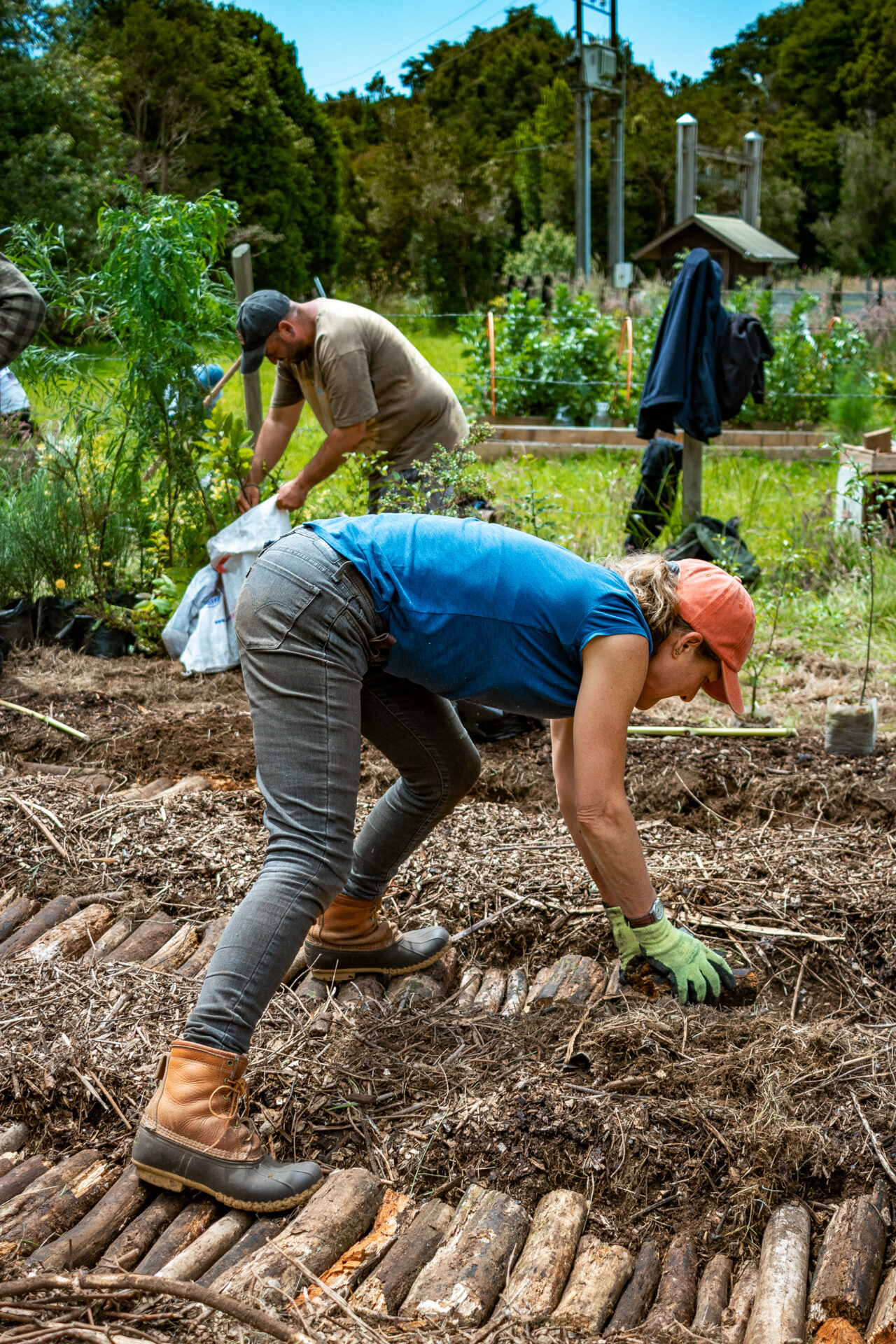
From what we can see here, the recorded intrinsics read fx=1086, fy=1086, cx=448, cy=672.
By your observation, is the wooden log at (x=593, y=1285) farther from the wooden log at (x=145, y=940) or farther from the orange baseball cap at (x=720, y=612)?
the wooden log at (x=145, y=940)

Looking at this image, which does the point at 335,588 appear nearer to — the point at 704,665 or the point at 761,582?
the point at 704,665

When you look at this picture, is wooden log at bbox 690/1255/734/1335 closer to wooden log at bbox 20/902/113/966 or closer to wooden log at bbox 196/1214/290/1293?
wooden log at bbox 196/1214/290/1293

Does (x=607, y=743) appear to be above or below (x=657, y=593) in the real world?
below

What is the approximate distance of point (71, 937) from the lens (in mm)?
2676

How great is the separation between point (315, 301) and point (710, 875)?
8.93ft

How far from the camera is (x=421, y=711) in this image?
7.37 ft

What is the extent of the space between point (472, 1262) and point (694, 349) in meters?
4.98

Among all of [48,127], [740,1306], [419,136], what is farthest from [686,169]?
[419,136]

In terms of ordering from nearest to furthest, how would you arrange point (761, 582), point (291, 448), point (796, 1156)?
1. point (796, 1156)
2. point (761, 582)
3. point (291, 448)

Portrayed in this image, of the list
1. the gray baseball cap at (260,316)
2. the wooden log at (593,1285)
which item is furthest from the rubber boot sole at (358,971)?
the gray baseball cap at (260,316)

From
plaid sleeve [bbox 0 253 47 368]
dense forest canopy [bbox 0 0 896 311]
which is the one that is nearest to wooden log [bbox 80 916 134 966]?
plaid sleeve [bbox 0 253 47 368]

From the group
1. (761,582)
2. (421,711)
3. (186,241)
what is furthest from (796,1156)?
(186,241)

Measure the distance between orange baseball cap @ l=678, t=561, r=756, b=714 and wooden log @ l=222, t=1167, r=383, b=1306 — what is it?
3.48ft

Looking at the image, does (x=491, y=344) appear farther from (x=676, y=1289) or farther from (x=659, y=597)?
(x=676, y=1289)
